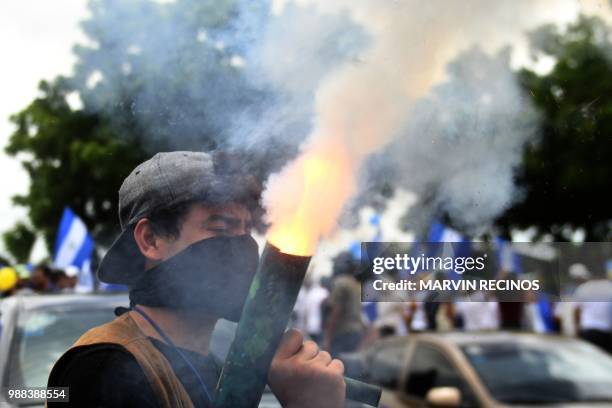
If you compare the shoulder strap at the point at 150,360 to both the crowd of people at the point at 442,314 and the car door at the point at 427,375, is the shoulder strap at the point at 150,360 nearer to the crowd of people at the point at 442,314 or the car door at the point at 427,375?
the car door at the point at 427,375

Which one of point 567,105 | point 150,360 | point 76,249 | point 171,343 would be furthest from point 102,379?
point 76,249

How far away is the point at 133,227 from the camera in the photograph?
6.30ft

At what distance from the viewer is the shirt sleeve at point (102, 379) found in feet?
5.04

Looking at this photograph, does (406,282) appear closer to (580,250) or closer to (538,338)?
(538,338)

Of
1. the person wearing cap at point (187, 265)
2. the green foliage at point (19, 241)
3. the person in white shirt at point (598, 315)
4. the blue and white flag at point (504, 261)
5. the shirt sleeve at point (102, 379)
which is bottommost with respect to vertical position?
the shirt sleeve at point (102, 379)

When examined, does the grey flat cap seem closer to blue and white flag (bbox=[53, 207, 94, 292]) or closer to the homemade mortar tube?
the homemade mortar tube

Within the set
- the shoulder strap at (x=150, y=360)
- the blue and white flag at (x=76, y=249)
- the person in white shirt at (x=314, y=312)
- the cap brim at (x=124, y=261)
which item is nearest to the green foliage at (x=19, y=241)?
the blue and white flag at (x=76, y=249)

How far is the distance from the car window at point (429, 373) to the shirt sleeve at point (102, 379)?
13.5ft

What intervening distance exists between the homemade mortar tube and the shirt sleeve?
17 centimetres

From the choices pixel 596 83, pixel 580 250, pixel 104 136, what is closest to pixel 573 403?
pixel 596 83

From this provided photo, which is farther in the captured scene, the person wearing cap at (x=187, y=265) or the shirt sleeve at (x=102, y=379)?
the person wearing cap at (x=187, y=265)

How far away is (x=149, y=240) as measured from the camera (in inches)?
74.9

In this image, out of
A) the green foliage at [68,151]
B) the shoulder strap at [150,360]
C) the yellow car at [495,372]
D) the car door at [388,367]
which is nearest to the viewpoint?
the shoulder strap at [150,360]

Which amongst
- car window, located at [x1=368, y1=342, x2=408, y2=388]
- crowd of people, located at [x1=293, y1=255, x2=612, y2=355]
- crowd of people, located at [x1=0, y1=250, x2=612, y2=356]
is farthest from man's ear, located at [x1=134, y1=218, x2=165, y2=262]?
crowd of people, located at [x1=0, y1=250, x2=612, y2=356]
